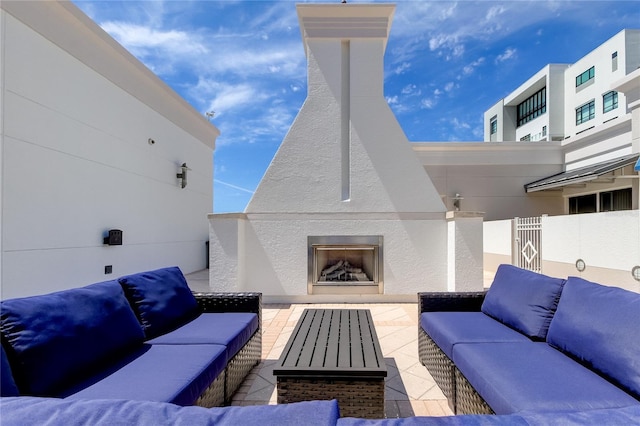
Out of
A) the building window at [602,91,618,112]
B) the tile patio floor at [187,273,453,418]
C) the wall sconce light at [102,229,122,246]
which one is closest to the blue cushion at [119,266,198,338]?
the tile patio floor at [187,273,453,418]

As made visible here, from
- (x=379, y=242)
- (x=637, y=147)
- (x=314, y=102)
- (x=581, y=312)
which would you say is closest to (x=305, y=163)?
(x=314, y=102)

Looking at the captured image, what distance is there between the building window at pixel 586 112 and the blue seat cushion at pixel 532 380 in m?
21.4

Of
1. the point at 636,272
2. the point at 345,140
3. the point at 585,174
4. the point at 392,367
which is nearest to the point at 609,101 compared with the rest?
the point at 585,174

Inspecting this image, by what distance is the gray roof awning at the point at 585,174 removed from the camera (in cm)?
690

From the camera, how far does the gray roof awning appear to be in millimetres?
6902

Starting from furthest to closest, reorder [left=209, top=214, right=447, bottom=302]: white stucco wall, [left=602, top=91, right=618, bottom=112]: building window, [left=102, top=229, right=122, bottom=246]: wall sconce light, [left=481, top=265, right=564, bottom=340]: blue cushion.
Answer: [left=602, top=91, right=618, bottom=112]: building window → [left=102, top=229, right=122, bottom=246]: wall sconce light → [left=209, top=214, right=447, bottom=302]: white stucco wall → [left=481, top=265, right=564, bottom=340]: blue cushion

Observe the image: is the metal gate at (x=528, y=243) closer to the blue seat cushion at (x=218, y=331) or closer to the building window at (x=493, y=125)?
the blue seat cushion at (x=218, y=331)

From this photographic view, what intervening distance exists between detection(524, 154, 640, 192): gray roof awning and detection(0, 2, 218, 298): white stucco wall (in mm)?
9998

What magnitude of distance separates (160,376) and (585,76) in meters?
24.7

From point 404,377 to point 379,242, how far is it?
274 centimetres

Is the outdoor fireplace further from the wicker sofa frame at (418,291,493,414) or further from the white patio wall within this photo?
the white patio wall

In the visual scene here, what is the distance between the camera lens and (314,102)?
5.52 metres

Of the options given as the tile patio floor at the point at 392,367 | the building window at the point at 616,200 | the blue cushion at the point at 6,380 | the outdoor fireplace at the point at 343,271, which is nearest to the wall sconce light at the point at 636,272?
the tile patio floor at the point at 392,367

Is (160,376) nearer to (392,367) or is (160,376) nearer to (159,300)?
(159,300)
